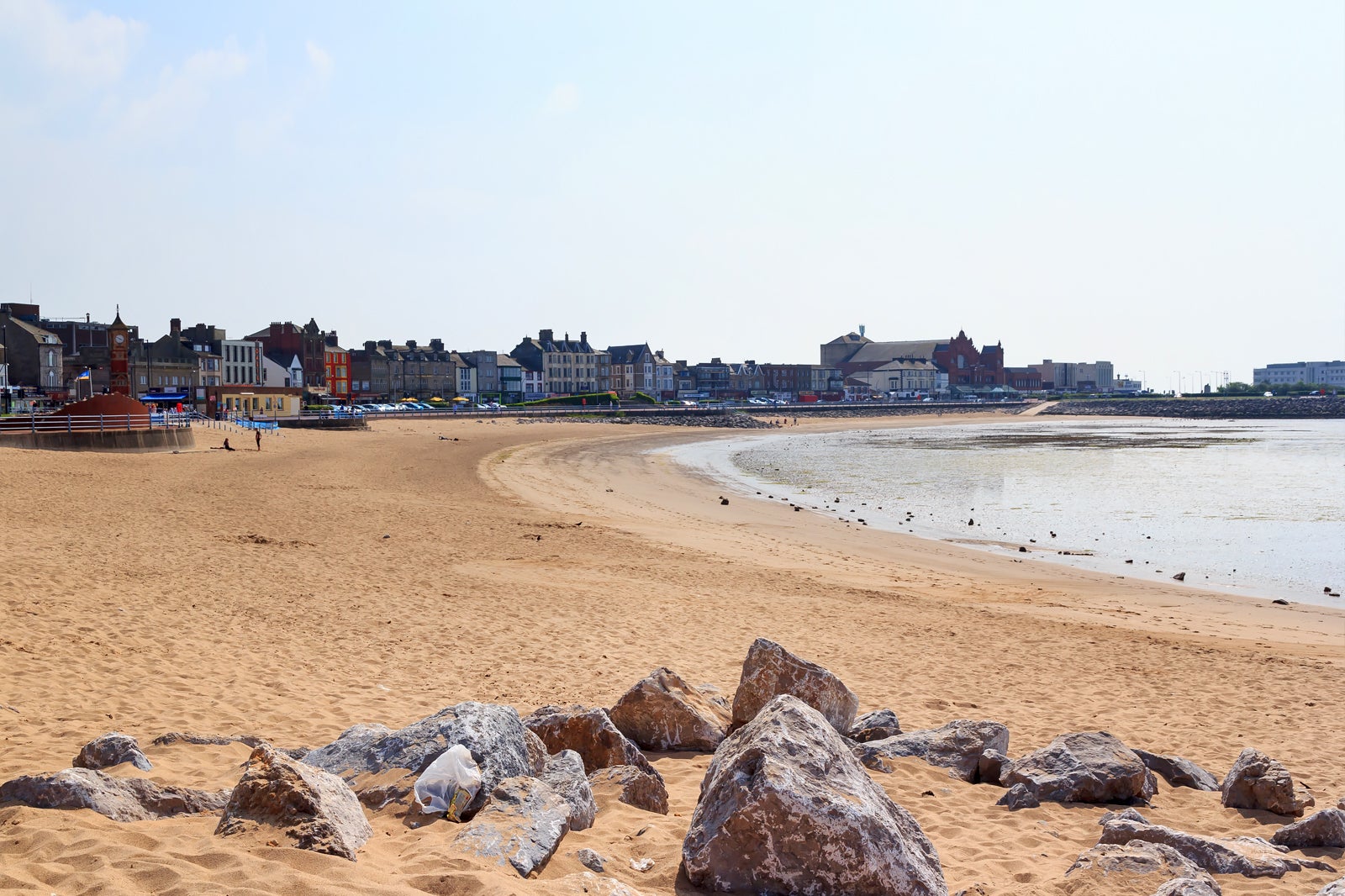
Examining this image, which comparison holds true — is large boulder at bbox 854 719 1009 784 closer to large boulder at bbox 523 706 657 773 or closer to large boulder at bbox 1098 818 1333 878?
large boulder at bbox 1098 818 1333 878

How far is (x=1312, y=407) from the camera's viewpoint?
13438 cm

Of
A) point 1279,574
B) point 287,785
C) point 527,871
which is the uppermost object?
point 287,785

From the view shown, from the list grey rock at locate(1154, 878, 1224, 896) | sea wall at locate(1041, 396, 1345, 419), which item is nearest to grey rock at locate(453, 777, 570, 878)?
grey rock at locate(1154, 878, 1224, 896)

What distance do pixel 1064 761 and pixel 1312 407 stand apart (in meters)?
154

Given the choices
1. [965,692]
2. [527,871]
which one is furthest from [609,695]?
[527,871]

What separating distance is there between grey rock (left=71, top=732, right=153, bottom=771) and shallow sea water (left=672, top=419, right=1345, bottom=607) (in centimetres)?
1809

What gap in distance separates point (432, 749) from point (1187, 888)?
4.01m

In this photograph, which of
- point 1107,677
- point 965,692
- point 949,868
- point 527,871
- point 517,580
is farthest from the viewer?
point 517,580

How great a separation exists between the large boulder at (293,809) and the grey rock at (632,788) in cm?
157

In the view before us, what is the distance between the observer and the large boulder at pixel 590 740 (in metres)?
6.46

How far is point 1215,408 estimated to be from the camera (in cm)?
13825

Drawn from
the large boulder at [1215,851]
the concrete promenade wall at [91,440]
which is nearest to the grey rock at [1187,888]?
the large boulder at [1215,851]

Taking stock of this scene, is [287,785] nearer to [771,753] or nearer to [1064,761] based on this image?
[771,753]

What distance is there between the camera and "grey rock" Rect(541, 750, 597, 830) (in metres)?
5.37
